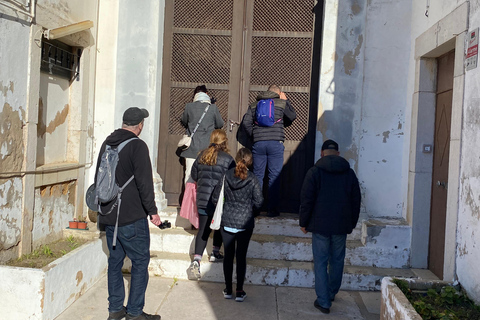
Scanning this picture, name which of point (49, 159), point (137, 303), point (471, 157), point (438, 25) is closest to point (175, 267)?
point (137, 303)

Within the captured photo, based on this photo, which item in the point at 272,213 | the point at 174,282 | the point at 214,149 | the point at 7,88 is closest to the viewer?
the point at 7,88

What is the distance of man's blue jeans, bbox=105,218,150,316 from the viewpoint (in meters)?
4.45

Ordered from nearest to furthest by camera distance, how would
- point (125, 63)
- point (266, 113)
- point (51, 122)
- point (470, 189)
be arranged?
point (470, 189) < point (51, 122) < point (266, 113) < point (125, 63)

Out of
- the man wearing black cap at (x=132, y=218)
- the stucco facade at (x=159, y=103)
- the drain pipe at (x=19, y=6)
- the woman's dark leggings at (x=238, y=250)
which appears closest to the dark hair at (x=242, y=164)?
the woman's dark leggings at (x=238, y=250)

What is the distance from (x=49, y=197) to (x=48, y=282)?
69.1 inches

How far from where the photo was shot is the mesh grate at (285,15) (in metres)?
7.44

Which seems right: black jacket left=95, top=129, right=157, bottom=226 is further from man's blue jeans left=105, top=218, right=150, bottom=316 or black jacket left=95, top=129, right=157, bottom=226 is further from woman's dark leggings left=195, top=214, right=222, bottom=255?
woman's dark leggings left=195, top=214, right=222, bottom=255

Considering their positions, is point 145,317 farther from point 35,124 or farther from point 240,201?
point 35,124

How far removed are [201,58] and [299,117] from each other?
1.76m

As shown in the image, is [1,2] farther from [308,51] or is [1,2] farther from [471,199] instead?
[471,199]

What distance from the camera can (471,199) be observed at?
14.9 feet

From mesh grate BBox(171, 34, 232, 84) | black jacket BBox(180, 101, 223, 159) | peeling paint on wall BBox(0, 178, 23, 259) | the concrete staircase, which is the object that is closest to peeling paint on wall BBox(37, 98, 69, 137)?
peeling paint on wall BBox(0, 178, 23, 259)

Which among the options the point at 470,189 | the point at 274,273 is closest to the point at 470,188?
the point at 470,189

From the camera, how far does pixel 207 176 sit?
5.71 m
